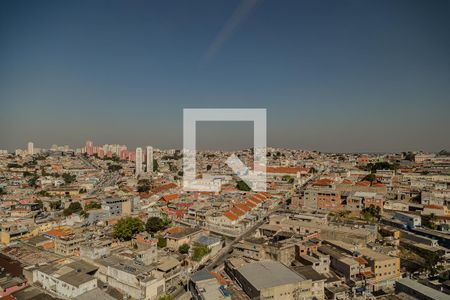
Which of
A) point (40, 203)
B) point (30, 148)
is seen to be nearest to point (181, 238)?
point (40, 203)

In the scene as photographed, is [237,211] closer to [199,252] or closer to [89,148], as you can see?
[199,252]

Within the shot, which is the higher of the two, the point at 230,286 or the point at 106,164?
the point at 106,164

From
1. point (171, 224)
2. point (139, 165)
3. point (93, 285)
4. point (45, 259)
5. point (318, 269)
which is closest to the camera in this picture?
point (93, 285)

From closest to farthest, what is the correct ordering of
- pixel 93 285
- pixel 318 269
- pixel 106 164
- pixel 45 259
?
pixel 93 285
pixel 318 269
pixel 45 259
pixel 106 164

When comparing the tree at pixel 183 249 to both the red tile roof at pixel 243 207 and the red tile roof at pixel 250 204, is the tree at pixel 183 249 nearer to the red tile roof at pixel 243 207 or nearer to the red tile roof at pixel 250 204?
the red tile roof at pixel 243 207

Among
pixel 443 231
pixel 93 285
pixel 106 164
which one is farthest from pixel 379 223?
pixel 106 164

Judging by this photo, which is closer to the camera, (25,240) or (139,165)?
(25,240)

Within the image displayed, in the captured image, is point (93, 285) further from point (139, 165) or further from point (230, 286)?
point (139, 165)

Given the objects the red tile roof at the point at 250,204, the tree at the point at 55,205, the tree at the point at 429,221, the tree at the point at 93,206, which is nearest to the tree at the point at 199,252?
the red tile roof at the point at 250,204
